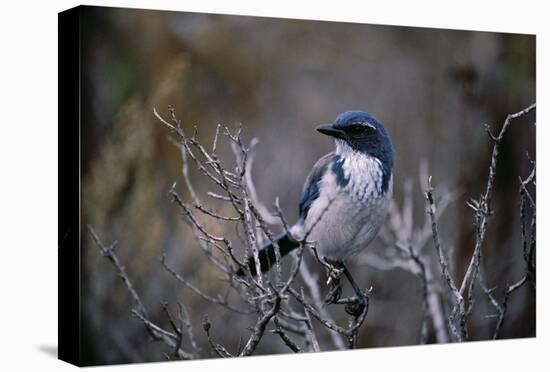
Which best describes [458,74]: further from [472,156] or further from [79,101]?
[79,101]

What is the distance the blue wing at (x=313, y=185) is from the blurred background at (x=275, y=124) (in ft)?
0.29

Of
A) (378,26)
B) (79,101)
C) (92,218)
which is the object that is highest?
(378,26)

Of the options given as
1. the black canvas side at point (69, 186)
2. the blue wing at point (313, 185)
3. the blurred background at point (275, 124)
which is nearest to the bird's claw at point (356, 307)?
the blurred background at point (275, 124)

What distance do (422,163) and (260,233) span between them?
52.4 inches

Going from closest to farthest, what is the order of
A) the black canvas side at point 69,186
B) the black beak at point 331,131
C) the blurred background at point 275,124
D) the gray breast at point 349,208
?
the black canvas side at point 69,186 < the blurred background at point 275,124 < the gray breast at point 349,208 < the black beak at point 331,131

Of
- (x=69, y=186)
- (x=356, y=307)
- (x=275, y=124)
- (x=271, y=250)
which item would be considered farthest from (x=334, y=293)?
(x=69, y=186)

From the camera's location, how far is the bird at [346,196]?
612 centimetres

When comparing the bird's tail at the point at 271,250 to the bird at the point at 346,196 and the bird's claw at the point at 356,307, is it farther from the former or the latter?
the bird's claw at the point at 356,307

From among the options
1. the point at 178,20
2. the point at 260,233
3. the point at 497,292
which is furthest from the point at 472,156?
the point at 178,20

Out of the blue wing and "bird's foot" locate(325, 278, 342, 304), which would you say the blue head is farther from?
"bird's foot" locate(325, 278, 342, 304)

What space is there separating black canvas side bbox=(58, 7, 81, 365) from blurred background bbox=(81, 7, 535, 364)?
0.06m

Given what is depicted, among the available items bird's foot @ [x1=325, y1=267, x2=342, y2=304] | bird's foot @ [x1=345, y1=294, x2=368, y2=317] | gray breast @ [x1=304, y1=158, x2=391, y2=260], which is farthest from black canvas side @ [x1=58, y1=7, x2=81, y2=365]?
bird's foot @ [x1=345, y1=294, x2=368, y2=317]

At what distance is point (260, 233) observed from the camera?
6328 millimetres

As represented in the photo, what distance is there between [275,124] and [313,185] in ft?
1.57
